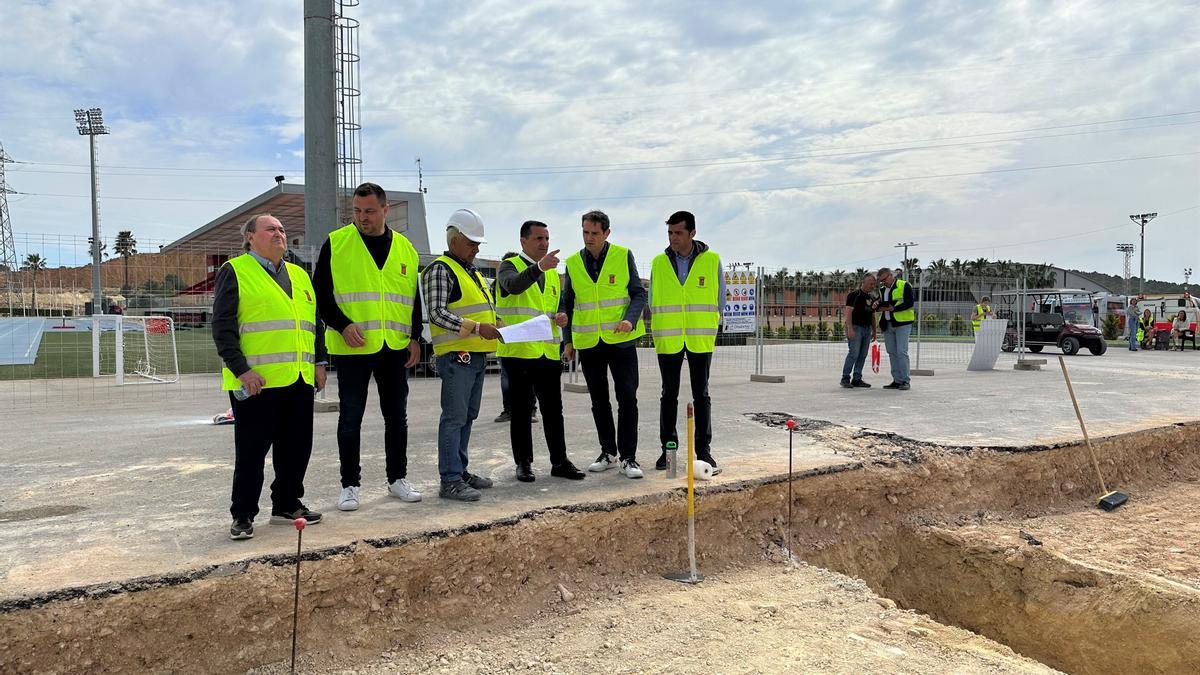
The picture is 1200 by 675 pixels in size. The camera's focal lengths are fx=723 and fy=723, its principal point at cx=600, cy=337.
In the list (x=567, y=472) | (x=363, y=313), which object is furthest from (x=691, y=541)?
(x=363, y=313)

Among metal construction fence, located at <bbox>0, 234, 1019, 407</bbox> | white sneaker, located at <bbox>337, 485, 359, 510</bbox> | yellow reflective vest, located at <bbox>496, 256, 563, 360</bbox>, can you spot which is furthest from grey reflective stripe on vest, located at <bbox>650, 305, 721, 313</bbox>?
metal construction fence, located at <bbox>0, 234, 1019, 407</bbox>

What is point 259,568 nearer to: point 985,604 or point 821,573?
point 821,573

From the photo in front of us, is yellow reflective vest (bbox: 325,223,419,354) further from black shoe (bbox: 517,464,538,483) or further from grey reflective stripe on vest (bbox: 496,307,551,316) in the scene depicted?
black shoe (bbox: 517,464,538,483)

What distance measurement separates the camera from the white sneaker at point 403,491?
15.0ft

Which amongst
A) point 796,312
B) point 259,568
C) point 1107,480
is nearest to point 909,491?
point 1107,480

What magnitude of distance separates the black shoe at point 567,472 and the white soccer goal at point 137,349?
414 inches

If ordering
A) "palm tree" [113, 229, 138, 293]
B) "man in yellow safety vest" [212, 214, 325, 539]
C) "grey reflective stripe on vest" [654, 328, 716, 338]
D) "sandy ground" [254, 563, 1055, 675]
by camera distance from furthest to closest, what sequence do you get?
"palm tree" [113, 229, 138, 293], "grey reflective stripe on vest" [654, 328, 716, 338], "man in yellow safety vest" [212, 214, 325, 539], "sandy ground" [254, 563, 1055, 675]

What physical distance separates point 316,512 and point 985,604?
184 inches

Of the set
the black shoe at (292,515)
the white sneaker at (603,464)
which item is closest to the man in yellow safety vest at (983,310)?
the white sneaker at (603,464)

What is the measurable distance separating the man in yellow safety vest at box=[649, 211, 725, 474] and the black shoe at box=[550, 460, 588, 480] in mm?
675

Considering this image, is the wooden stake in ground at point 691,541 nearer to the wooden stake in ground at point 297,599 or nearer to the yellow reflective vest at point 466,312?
the yellow reflective vest at point 466,312

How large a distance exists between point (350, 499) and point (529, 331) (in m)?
1.50

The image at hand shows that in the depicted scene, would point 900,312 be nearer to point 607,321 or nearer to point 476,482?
point 607,321

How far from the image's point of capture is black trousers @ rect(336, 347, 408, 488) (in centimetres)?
428
